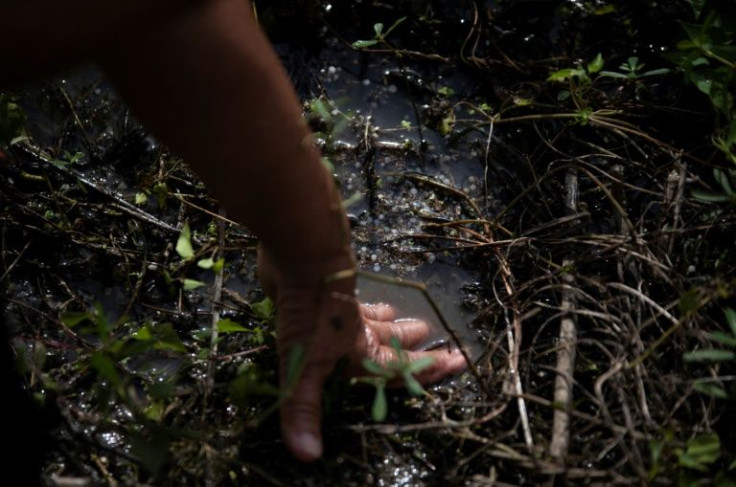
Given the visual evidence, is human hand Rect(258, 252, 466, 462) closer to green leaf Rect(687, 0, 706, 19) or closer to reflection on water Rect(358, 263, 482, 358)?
reflection on water Rect(358, 263, 482, 358)

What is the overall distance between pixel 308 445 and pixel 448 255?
2.67 feet

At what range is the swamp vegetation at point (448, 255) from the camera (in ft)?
5.28

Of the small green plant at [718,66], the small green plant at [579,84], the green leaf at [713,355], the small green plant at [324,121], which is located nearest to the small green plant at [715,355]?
the green leaf at [713,355]

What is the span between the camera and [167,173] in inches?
86.0

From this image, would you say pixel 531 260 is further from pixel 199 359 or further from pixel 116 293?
pixel 116 293

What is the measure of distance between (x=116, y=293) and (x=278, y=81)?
101 centimetres

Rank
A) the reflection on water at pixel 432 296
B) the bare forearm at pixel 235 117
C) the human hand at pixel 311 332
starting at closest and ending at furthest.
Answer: the bare forearm at pixel 235 117
the human hand at pixel 311 332
the reflection on water at pixel 432 296

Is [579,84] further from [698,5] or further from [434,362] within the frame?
[434,362]

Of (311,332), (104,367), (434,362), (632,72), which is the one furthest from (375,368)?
(632,72)

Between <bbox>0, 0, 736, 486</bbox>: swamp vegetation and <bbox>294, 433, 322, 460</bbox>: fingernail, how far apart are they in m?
0.06

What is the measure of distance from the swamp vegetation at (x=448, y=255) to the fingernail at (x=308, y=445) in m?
0.06

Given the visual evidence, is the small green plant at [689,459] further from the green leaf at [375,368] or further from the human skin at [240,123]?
the human skin at [240,123]

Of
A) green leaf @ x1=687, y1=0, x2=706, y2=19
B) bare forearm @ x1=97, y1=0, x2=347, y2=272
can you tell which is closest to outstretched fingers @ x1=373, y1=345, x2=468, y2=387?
bare forearm @ x1=97, y1=0, x2=347, y2=272

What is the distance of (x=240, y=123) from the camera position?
4.09ft
